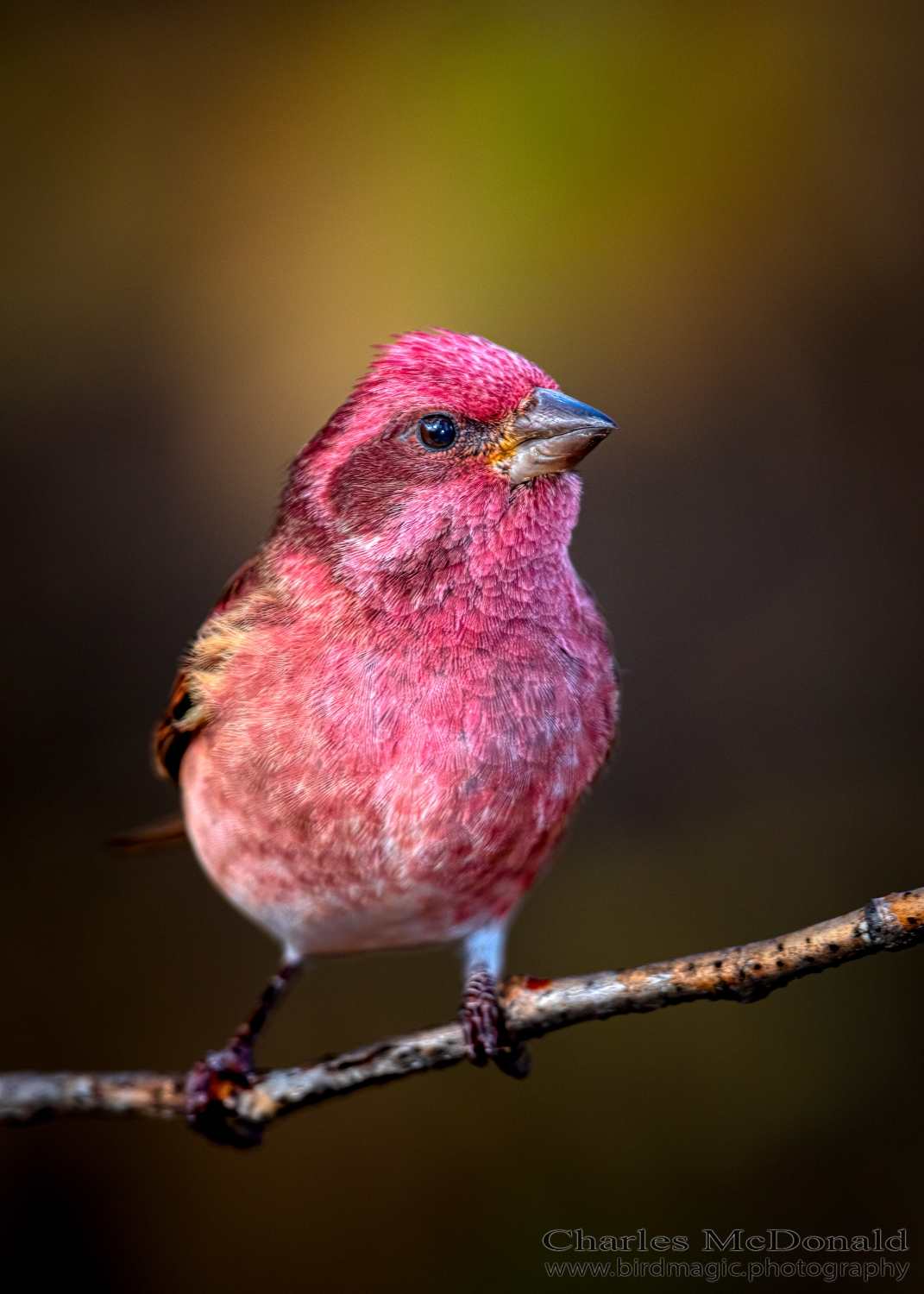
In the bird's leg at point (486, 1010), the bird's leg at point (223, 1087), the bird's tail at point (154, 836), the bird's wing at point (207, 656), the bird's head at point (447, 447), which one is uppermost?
the bird's head at point (447, 447)

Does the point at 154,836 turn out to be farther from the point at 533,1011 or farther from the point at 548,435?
the point at 548,435

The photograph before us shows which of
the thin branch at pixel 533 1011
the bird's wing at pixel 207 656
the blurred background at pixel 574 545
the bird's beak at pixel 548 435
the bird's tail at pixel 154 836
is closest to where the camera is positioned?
the thin branch at pixel 533 1011

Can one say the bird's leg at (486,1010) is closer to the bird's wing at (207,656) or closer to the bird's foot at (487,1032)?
the bird's foot at (487,1032)

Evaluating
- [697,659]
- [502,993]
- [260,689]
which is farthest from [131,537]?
[502,993]

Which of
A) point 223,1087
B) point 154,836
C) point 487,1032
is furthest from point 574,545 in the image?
point 223,1087

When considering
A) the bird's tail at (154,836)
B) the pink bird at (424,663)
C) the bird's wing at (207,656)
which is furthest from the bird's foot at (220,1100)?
the bird's wing at (207,656)

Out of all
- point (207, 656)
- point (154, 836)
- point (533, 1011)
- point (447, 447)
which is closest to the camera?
point (533, 1011)
